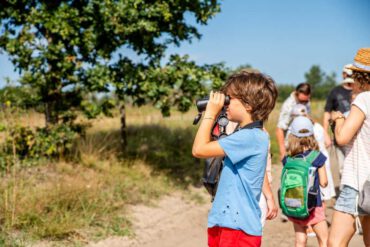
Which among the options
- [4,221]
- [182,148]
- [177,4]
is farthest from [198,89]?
[4,221]

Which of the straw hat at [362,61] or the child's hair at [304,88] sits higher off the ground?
the straw hat at [362,61]

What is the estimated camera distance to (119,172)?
7.43 metres

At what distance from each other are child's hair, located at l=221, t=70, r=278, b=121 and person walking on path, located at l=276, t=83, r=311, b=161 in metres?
3.52

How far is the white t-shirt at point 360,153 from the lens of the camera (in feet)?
10.6

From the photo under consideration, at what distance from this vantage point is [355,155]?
3346mm

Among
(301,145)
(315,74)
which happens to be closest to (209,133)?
(301,145)

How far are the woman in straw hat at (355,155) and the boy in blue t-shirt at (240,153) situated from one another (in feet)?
2.69

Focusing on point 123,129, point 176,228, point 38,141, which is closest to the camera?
point 176,228

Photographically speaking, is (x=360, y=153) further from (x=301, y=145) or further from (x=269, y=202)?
(x=301, y=145)

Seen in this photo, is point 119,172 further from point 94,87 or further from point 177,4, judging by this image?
point 177,4

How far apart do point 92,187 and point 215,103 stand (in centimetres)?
382

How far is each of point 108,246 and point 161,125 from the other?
7.02 meters

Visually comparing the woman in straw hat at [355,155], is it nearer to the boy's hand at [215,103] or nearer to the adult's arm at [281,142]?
the boy's hand at [215,103]

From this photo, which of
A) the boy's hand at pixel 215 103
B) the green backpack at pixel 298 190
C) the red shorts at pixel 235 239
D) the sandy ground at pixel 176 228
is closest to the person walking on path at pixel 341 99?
the sandy ground at pixel 176 228
